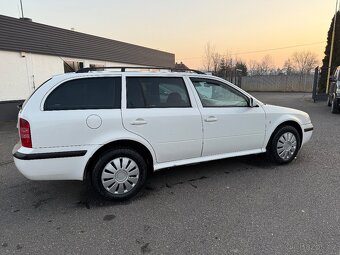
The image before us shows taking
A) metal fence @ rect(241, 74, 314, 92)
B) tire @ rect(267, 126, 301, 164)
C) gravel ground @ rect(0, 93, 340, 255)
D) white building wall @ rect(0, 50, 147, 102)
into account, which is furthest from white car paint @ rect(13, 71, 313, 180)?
metal fence @ rect(241, 74, 314, 92)

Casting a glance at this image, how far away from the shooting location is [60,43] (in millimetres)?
12320

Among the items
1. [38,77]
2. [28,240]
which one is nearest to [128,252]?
[28,240]

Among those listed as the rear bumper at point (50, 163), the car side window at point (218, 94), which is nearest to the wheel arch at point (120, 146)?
the rear bumper at point (50, 163)

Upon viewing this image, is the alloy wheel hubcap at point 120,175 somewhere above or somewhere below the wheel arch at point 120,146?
below

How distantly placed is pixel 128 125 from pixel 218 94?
167cm

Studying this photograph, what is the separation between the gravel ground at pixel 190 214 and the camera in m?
2.65

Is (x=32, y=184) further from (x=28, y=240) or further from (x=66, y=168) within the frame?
(x=28, y=240)

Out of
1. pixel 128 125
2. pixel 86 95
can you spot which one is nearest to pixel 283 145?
pixel 128 125

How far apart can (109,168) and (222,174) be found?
6.40 feet

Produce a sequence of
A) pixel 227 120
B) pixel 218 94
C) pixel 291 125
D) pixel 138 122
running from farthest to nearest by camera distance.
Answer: pixel 291 125 → pixel 218 94 → pixel 227 120 → pixel 138 122

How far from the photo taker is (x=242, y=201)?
352 cm

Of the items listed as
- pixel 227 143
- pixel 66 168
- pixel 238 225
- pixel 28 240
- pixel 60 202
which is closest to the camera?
pixel 28 240

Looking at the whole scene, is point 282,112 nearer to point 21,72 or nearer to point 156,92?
point 156,92

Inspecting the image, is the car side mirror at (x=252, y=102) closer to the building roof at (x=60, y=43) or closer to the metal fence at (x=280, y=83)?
the building roof at (x=60, y=43)
